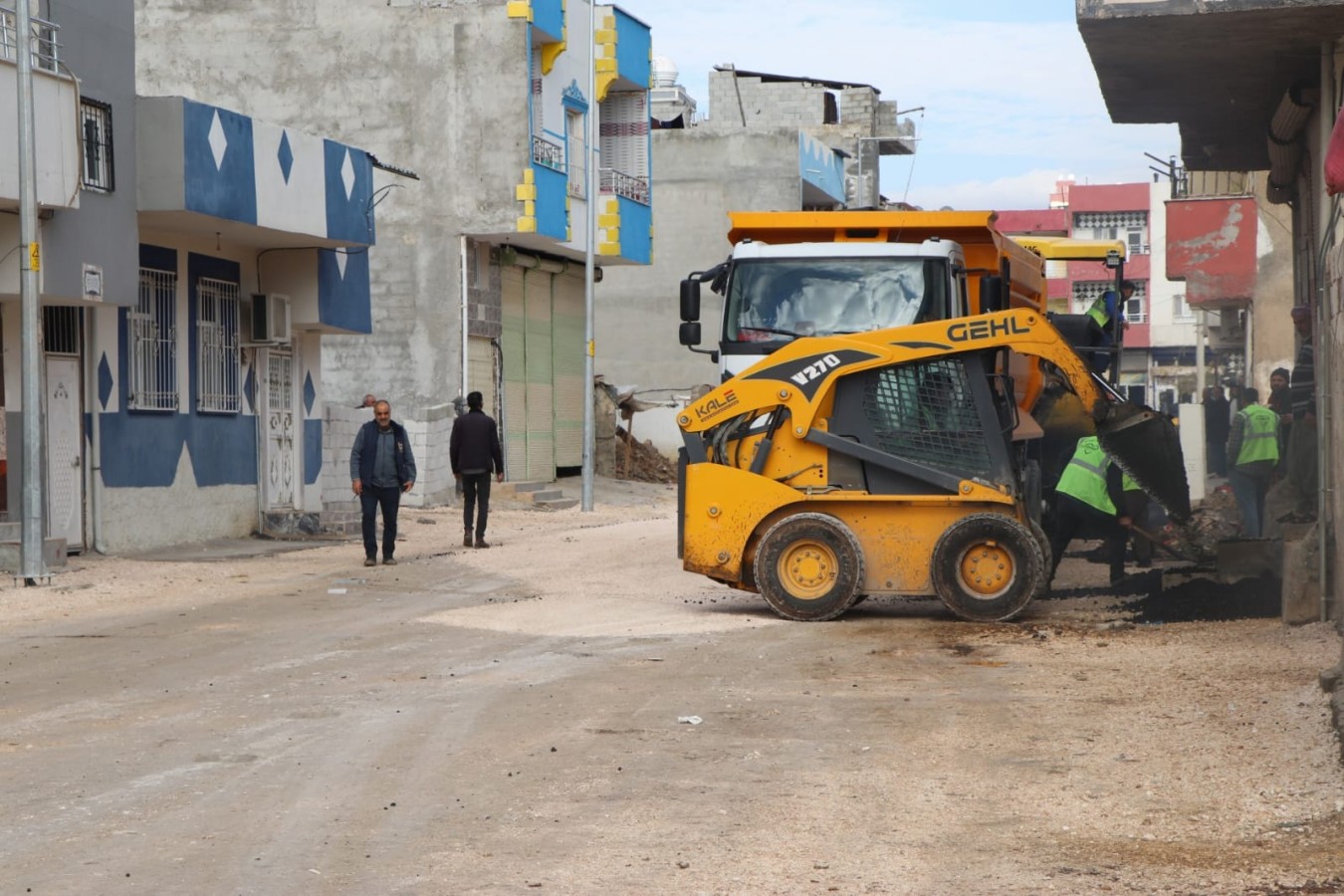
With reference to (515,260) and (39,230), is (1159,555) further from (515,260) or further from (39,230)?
(515,260)

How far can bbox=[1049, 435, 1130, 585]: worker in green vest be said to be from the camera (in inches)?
609

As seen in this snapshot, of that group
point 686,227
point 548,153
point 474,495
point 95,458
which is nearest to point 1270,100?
point 474,495

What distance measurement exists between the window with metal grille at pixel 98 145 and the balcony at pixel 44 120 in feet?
2.09

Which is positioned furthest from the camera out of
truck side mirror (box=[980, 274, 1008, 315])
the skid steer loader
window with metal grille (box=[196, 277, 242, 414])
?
window with metal grille (box=[196, 277, 242, 414])

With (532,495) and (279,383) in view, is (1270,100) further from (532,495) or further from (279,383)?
(532,495)

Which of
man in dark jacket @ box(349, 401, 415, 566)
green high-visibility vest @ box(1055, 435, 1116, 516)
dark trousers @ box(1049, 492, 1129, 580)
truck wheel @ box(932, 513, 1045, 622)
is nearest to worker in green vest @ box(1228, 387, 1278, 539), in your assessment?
dark trousers @ box(1049, 492, 1129, 580)

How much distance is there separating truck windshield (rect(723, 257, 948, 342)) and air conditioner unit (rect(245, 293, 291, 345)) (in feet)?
31.8

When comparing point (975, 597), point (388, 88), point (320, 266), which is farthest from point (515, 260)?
point (975, 597)

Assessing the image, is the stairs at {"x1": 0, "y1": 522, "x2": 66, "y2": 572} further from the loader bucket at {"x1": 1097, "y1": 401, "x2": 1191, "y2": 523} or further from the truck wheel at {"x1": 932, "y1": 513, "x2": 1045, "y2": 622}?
the loader bucket at {"x1": 1097, "y1": 401, "x2": 1191, "y2": 523}

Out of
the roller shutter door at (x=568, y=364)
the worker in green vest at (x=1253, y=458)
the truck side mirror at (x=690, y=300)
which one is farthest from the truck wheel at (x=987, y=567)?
the roller shutter door at (x=568, y=364)

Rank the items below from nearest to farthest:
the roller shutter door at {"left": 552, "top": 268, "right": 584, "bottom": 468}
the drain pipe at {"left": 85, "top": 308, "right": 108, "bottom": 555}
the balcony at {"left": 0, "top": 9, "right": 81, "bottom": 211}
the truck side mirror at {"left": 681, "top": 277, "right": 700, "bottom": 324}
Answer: the truck side mirror at {"left": 681, "top": 277, "right": 700, "bottom": 324}
the balcony at {"left": 0, "top": 9, "right": 81, "bottom": 211}
the drain pipe at {"left": 85, "top": 308, "right": 108, "bottom": 555}
the roller shutter door at {"left": 552, "top": 268, "right": 584, "bottom": 468}

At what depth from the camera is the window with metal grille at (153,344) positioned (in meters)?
20.9

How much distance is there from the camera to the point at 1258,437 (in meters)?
19.9

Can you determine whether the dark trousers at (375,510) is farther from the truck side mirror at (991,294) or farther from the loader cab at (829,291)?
the truck side mirror at (991,294)
